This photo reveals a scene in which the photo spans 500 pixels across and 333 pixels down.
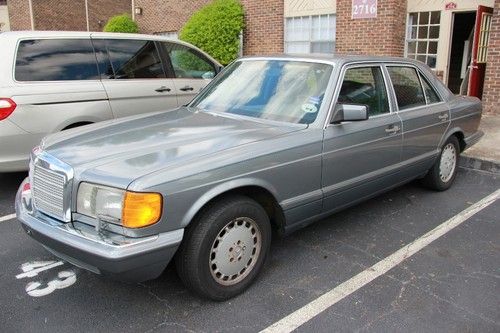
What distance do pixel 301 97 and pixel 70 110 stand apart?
291 centimetres

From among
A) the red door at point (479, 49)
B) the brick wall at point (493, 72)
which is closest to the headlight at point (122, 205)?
the red door at point (479, 49)

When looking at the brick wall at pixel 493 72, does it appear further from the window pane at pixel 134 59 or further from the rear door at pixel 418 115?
the window pane at pixel 134 59

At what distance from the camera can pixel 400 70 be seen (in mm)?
4805

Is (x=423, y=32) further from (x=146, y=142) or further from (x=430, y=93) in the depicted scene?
(x=146, y=142)

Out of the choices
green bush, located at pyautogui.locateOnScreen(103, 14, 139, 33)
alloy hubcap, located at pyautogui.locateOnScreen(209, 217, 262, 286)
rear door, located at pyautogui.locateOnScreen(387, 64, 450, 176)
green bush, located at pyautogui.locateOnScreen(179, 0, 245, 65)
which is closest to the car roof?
rear door, located at pyautogui.locateOnScreen(387, 64, 450, 176)

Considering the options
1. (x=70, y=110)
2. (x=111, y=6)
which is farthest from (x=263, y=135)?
(x=111, y=6)

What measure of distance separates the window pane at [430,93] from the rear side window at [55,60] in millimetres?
3787

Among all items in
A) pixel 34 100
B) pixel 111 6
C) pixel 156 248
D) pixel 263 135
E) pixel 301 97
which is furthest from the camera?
pixel 111 6

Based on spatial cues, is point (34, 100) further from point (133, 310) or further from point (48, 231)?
point (133, 310)

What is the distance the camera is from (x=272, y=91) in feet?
13.4

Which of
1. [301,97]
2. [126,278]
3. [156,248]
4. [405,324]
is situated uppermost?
[301,97]

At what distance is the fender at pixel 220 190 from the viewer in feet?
9.54

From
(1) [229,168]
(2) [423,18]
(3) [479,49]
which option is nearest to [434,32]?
(2) [423,18]

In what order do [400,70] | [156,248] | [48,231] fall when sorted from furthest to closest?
Result: [400,70] < [48,231] < [156,248]
